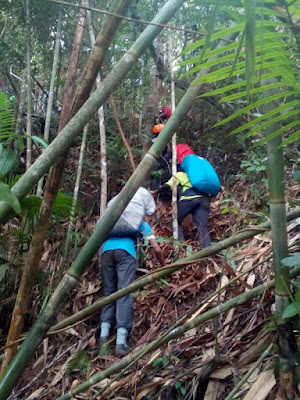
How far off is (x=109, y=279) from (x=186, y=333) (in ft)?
4.50

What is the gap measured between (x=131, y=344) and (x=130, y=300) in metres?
0.41

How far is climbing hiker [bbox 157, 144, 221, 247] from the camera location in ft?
15.9

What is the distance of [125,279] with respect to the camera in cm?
399

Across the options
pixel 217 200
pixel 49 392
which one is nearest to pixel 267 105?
pixel 49 392

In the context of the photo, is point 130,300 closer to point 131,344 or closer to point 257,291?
point 131,344

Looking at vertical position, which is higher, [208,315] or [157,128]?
[157,128]

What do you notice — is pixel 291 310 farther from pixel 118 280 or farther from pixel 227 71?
pixel 118 280

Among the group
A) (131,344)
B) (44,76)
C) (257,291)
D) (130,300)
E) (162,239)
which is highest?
(44,76)

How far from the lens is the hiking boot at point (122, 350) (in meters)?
3.65

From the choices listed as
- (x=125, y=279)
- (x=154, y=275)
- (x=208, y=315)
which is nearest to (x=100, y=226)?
(x=154, y=275)

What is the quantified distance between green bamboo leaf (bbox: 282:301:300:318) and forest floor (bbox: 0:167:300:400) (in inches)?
10.0

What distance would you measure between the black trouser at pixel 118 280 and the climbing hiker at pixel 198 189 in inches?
45.7

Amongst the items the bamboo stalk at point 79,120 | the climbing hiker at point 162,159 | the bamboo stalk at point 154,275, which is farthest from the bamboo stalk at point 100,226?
the climbing hiker at point 162,159

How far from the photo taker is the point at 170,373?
2.34 meters
